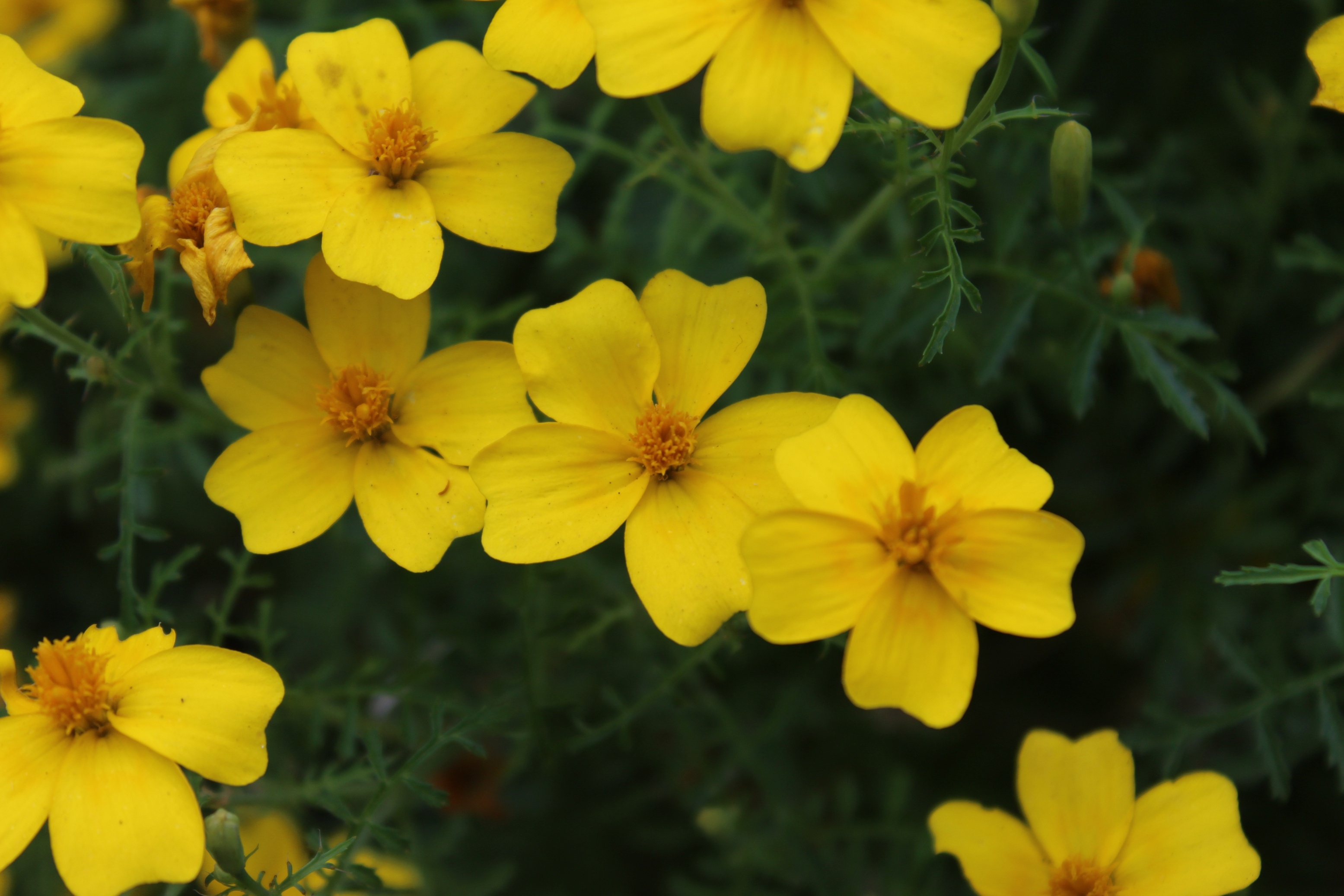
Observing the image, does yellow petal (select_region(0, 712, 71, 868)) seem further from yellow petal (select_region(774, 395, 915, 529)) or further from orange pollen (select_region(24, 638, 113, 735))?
yellow petal (select_region(774, 395, 915, 529))

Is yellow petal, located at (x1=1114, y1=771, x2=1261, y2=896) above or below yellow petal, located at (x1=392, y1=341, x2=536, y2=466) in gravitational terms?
below

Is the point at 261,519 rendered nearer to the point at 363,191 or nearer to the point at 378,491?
the point at 378,491

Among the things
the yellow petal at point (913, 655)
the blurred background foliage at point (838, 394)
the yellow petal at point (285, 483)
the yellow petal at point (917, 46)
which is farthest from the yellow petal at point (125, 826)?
the yellow petal at point (917, 46)

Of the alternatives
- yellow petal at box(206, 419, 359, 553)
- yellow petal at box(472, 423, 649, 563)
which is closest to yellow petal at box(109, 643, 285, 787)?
yellow petal at box(206, 419, 359, 553)

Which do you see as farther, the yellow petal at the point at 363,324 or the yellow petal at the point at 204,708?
the yellow petal at the point at 363,324

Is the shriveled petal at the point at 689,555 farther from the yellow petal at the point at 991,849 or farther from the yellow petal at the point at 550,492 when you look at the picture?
the yellow petal at the point at 991,849

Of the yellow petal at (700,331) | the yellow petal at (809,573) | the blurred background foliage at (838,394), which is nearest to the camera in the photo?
the yellow petal at (809,573)

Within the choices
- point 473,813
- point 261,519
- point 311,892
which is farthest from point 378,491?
point 473,813
